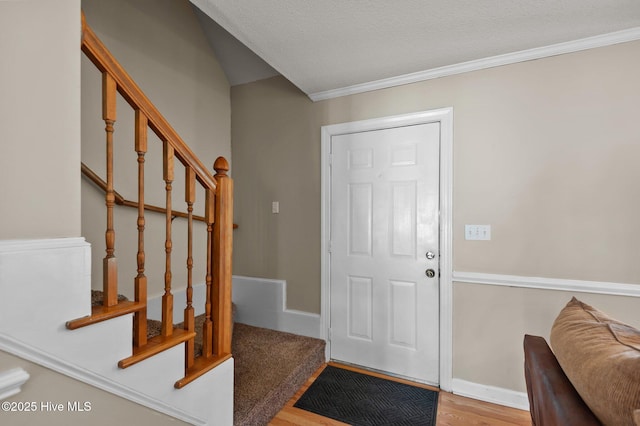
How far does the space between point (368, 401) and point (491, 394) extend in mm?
844

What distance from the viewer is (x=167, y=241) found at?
4.25 ft

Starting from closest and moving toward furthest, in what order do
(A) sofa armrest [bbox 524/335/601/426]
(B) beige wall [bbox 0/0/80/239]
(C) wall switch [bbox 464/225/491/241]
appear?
(A) sofa armrest [bbox 524/335/601/426] < (B) beige wall [bbox 0/0/80/239] < (C) wall switch [bbox 464/225/491/241]

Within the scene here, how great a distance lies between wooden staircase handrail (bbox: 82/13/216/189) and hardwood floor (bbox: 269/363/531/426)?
1.52 meters

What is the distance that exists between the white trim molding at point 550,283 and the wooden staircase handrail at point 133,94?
183 cm

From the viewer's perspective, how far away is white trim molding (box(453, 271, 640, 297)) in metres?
1.74

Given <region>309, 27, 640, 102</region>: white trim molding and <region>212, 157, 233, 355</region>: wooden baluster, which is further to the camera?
<region>309, 27, 640, 102</region>: white trim molding

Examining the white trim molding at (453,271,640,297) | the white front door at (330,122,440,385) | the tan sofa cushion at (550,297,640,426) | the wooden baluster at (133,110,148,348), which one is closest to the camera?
the tan sofa cushion at (550,297,640,426)

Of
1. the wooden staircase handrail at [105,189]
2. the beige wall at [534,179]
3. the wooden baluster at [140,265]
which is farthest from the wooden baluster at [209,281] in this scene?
the beige wall at [534,179]

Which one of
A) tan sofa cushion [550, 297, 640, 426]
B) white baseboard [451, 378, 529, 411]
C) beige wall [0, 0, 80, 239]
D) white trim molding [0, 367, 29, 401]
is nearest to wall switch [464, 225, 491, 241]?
white baseboard [451, 378, 529, 411]

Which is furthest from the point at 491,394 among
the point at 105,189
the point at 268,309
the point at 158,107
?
the point at 158,107

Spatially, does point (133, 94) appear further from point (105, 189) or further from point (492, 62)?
point (492, 62)

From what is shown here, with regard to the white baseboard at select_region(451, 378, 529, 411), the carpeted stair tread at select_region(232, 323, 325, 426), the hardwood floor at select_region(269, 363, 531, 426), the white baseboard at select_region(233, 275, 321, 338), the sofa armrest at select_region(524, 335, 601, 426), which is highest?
the sofa armrest at select_region(524, 335, 601, 426)

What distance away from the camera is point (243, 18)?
159 cm

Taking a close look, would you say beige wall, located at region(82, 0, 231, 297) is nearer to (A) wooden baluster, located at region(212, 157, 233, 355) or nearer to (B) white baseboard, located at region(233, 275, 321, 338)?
(B) white baseboard, located at region(233, 275, 321, 338)
